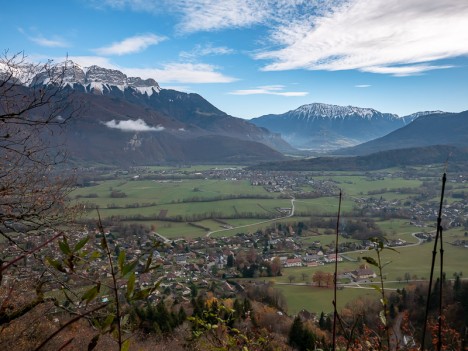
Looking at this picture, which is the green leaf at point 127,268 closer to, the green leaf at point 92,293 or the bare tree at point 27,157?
the green leaf at point 92,293

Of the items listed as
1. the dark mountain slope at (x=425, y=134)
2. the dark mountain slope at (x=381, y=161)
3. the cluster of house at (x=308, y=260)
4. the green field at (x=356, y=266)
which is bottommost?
the cluster of house at (x=308, y=260)

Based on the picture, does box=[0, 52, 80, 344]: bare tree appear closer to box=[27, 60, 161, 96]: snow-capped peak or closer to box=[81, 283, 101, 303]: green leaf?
box=[81, 283, 101, 303]: green leaf

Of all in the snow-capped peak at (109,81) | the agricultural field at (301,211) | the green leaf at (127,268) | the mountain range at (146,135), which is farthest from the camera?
the snow-capped peak at (109,81)

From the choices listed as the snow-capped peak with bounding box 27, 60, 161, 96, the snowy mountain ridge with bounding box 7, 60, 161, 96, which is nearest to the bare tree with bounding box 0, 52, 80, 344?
the snowy mountain ridge with bounding box 7, 60, 161, 96

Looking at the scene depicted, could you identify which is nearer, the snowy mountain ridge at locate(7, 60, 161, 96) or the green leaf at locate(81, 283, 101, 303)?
the green leaf at locate(81, 283, 101, 303)

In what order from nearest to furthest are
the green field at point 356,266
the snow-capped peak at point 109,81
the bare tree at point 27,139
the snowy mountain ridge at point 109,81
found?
the bare tree at point 27,139 → the green field at point 356,266 → the snowy mountain ridge at point 109,81 → the snow-capped peak at point 109,81

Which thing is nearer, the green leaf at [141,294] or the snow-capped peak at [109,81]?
the green leaf at [141,294]

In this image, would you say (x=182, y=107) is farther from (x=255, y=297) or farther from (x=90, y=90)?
(x=255, y=297)

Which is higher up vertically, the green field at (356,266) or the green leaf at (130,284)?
the green leaf at (130,284)

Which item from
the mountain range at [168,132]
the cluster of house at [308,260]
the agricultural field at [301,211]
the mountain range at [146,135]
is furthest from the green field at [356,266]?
the mountain range at [168,132]

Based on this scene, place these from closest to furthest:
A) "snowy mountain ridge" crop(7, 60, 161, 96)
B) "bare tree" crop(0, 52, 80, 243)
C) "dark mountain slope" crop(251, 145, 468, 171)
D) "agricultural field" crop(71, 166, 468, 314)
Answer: "bare tree" crop(0, 52, 80, 243)
"agricultural field" crop(71, 166, 468, 314)
"dark mountain slope" crop(251, 145, 468, 171)
"snowy mountain ridge" crop(7, 60, 161, 96)

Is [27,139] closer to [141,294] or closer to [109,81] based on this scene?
[141,294]

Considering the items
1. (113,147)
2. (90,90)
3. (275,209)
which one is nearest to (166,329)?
(275,209)

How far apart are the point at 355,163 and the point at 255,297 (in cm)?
7406
